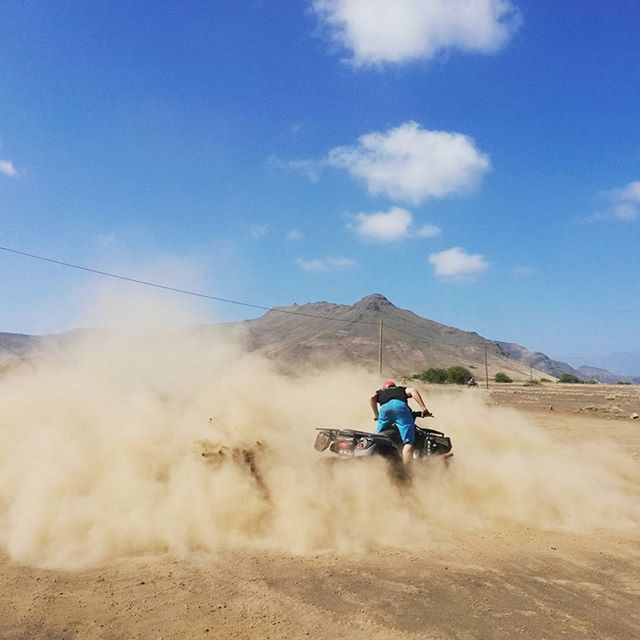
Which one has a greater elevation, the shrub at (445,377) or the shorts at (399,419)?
the shrub at (445,377)

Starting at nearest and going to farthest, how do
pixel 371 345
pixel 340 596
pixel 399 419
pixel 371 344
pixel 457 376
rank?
pixel 340 596 < pixel 399 419 < pixel 457 376 < pixel 371 345 < pixel 371 344

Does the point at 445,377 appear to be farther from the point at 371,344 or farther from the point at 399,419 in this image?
the point at 399,419

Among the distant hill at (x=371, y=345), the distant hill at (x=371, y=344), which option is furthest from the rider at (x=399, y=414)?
the distant hill at (x=371, y=344)

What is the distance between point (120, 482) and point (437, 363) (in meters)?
128

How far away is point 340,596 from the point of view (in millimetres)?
4934

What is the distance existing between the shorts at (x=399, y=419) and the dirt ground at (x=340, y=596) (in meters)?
1.98

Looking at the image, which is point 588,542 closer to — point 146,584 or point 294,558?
point 294,558

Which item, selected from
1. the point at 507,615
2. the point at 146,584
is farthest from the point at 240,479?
the point at 507,615

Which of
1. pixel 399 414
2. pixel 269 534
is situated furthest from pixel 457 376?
pixel 269 534

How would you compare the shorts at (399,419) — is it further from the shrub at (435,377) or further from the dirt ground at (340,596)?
the shrub at (435,377)

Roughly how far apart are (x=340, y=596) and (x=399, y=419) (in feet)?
11.8

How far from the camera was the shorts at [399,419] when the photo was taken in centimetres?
816

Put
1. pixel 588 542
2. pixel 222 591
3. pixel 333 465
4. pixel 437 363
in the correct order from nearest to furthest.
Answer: pixel 222 591 < pixel 588 542 < pixel 333 465 < pixel 437 363

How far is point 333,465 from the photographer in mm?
7750
